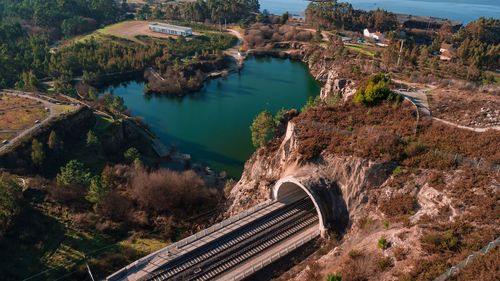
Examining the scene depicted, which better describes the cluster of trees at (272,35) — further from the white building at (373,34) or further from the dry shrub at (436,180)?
the dry shrub at (436,180)

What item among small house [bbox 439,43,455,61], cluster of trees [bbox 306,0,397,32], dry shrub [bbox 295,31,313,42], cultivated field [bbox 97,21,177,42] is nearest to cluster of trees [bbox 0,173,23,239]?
small house [bbox 439,43,455,61]

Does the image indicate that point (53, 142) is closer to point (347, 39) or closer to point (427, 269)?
point (427, 269)

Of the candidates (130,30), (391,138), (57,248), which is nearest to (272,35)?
(130,30)

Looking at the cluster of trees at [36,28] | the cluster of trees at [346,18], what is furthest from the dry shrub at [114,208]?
the cluster of trees at [346,18]

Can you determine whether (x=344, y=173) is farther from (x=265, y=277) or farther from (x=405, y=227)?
(x=265, y=277)

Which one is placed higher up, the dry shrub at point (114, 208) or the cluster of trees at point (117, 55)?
the cluster of trees at point (117, 55)

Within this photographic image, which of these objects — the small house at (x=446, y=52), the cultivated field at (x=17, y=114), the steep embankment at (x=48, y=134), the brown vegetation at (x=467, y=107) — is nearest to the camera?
the brown vegetation at (x=467, y=107)

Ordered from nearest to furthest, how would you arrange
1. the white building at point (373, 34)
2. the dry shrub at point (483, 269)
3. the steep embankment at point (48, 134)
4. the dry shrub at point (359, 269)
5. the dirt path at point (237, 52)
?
1. the dry shrub at point (483, 269)
2. the dry shrub at point (359, 269)
3. the steep embankment at point (48, 134)
4. the white building at point (373, 34)
5. the dirt path at point (237, 52)
